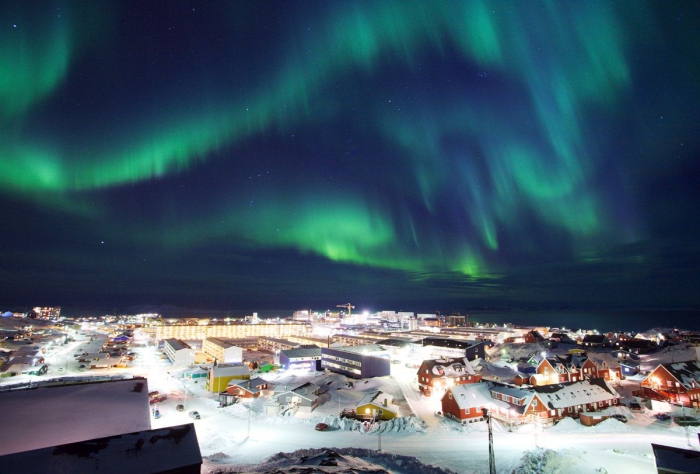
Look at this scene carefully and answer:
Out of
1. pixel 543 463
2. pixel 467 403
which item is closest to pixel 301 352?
pixel 467 403

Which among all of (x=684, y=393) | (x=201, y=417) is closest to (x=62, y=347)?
(x=201, y=417)

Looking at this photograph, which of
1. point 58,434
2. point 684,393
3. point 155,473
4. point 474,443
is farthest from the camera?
point 684,393

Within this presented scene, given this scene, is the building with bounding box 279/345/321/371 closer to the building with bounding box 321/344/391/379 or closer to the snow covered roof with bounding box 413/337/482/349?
the building with bounding box 321/344/391/379

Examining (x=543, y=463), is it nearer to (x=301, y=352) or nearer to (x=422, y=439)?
(x=422, y=439)

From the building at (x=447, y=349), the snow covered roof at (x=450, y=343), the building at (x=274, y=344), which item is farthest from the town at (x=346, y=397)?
the building at (x=274, y=344)

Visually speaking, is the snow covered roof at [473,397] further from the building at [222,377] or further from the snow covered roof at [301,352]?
the snow covered roof at [301,352]

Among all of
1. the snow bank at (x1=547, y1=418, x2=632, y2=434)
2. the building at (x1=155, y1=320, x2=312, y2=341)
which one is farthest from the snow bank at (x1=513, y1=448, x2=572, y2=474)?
the building at (x1=155, y1=320, x2=312, y2=341)

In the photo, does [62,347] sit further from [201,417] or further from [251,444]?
[251,444]
